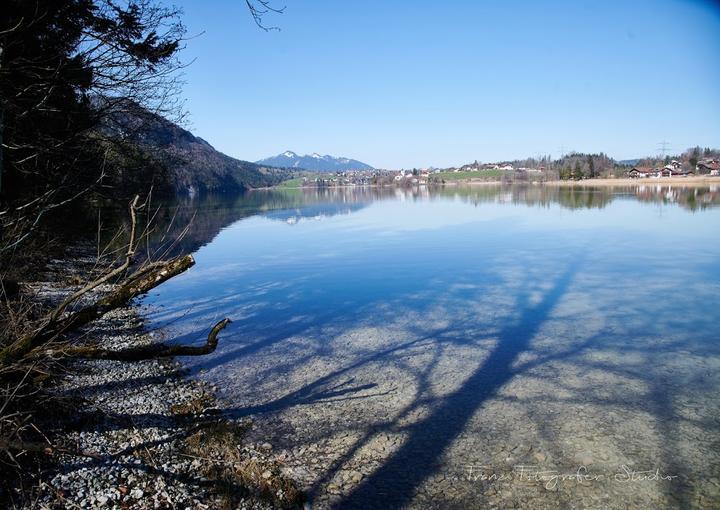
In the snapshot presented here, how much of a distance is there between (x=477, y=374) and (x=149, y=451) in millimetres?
6260

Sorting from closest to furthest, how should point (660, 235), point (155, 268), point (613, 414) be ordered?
point (155, 268) < point (613, 414) < point (660, 235)

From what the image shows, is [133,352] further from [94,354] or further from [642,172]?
[642,172]

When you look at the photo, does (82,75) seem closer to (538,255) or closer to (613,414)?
(613,414)

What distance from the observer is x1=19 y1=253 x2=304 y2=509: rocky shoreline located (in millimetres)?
5117

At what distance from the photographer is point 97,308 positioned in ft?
16.9

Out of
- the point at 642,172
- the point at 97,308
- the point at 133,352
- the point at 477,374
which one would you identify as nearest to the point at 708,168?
the point at 642,172

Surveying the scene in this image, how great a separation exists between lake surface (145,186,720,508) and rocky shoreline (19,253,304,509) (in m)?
0.48

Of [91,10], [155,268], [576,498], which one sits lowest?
[576,498]

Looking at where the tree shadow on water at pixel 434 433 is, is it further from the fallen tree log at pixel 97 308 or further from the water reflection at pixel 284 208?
the water reflection at pixel 284 208

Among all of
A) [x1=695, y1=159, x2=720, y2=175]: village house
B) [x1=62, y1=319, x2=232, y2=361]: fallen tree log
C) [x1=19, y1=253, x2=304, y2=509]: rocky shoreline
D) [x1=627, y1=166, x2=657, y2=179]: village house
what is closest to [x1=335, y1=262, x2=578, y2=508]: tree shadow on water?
[x1=19, y1=253, x2=304, y2=509]: rocky shoreline

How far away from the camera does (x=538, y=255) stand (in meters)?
23.5

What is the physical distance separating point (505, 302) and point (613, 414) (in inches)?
287

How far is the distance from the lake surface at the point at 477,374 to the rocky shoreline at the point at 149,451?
18.7 inches

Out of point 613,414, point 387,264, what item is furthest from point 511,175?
point 613,414
